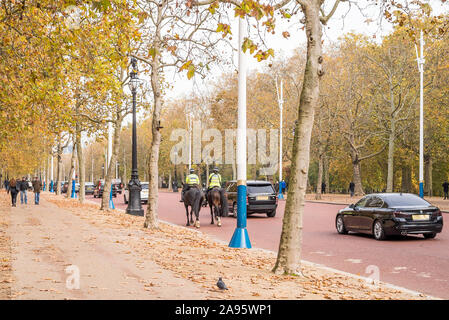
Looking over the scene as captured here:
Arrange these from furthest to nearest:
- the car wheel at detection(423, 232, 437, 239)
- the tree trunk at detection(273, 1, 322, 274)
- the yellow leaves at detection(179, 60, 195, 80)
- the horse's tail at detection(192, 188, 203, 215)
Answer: the horse's tail at detection(192, 188, 203, 215)
the car wheel at detection(423, 232, 437, 239)
the tree trunk at detection(273, 1, 322, 274)
the yellow leaves at detection(179, 60, 195, 80)

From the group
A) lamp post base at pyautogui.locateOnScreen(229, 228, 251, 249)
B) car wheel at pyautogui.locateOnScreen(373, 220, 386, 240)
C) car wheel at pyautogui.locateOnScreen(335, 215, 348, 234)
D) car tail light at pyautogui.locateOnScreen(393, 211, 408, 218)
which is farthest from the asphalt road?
lamp post base at pyautogui.locateOnScreen(229, 228, 251, 249)

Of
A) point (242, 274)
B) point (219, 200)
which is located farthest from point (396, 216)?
A: point (242, 274)

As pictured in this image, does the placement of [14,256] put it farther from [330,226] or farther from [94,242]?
[330,226]

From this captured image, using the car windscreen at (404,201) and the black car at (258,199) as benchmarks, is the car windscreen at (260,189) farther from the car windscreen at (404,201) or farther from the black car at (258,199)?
the car windscreen at (404,201)

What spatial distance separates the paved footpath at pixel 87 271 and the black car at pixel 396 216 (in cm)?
753

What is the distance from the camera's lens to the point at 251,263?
34.3ft

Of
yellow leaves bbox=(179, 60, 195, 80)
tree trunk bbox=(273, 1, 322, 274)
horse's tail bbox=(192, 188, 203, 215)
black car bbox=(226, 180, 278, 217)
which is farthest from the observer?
black car bbox=(226, 180, 278, 217)

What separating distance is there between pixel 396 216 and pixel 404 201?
3.01 feet

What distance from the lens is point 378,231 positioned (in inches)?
625

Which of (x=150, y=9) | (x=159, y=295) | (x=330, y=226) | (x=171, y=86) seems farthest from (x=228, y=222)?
(x=159, y=295)

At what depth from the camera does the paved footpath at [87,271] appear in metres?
7.00

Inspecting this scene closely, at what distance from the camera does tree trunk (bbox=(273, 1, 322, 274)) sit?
8.88 metres

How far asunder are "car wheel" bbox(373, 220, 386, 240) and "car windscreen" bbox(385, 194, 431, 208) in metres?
0.67

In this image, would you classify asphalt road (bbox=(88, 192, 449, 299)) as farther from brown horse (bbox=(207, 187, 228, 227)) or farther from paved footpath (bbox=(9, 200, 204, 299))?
paved footpath (bbox=(9, 200, 204, 299))
